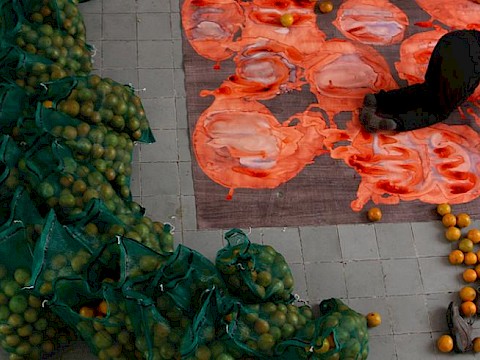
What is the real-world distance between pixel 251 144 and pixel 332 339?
1376 millimetres

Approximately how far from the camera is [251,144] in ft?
12.6

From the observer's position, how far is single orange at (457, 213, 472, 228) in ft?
12.1

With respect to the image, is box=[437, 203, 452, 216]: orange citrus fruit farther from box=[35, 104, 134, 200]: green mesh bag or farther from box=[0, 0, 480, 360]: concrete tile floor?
box=[35, 104, 134, 200]: green mesh bag

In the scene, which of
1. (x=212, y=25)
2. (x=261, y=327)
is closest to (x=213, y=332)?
(x=261, y=327)

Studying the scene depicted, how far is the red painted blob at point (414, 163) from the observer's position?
3.80 metres

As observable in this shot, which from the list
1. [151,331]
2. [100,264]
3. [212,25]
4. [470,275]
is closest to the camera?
[151,331]

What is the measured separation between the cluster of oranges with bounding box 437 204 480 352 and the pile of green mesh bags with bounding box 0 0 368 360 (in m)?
0.66

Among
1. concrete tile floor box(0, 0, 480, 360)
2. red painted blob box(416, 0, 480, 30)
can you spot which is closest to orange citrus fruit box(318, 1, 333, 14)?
red painted blob box(416, 0, 480, 30)

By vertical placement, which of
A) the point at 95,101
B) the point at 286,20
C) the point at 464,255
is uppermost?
the point at 95,101

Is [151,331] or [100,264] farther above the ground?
[100,264]

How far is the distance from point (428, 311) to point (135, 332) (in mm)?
1568

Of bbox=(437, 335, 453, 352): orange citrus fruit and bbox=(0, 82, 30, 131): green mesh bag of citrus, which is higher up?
bbox=(0, 82, 30, 131): green mesh bag of citrus

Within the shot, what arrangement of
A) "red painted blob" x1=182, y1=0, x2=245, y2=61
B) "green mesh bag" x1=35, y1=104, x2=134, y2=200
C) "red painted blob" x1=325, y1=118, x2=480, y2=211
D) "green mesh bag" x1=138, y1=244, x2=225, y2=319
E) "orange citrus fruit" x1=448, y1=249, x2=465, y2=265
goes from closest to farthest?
1. "green mesh bag" x1=138, y1=244, x2=225, y2=319
2. "green mesh bag" x1=35, y1=104, x2=134, y2=200
3. "orange citrus fruit" x1=448, y1=249, x2=465, y2=265
4. "red painted blob" x1=325, y1=118, x2=480, y2=211
5. "red painted blob" x1=182, y1=0, x2=245, y2=61

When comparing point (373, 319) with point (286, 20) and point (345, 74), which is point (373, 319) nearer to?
point (345, 74)
